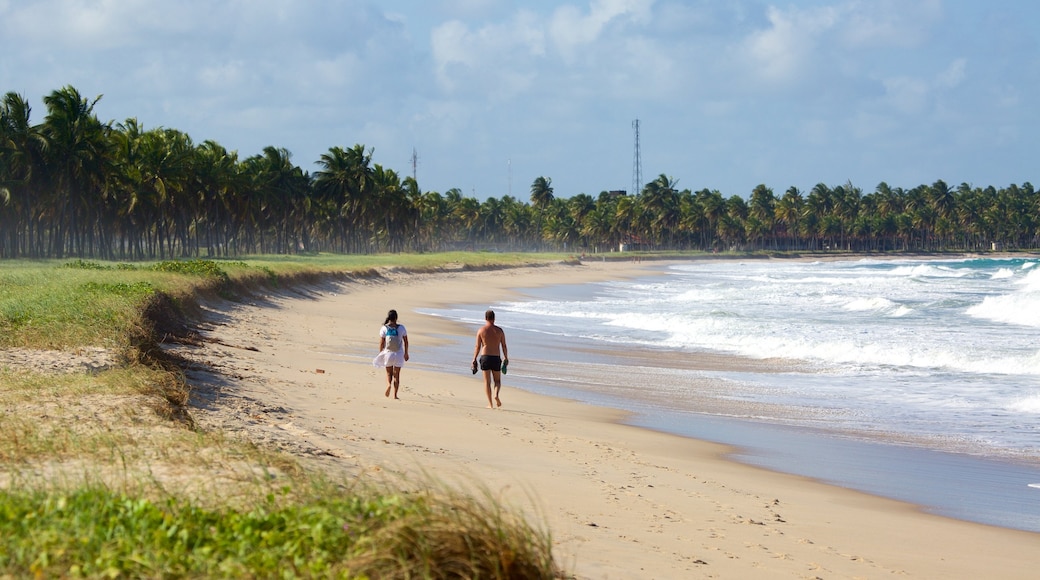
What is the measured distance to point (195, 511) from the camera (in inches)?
188

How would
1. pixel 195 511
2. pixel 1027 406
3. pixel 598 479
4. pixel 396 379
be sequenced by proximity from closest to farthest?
pixel 195 511 → pixel 598 479 → pixel 396 379 → pixel 1027 406

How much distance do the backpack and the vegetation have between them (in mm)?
5069

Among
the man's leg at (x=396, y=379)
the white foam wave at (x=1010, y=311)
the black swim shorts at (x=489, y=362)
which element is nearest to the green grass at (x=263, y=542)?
the man's leg at (x=396, y=379)

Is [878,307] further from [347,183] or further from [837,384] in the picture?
[347,183]

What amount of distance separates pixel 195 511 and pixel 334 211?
9386cm

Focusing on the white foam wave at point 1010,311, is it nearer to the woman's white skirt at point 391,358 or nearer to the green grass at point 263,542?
the woman's white skirt at point 391,358

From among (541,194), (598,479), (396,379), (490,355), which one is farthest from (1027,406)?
(541,194)

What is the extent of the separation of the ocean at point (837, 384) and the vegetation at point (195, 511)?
6171mm

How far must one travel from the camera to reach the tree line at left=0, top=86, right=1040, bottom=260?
181ft

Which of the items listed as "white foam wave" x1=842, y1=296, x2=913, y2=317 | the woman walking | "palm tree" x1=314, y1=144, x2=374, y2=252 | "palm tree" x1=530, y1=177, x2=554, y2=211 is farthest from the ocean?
"palm tree" x1=530, y1=177, x2=554, y2=211

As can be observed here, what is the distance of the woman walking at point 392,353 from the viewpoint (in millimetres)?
13797

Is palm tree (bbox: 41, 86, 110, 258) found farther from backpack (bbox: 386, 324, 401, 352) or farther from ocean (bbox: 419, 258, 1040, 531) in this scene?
backpack (bbox: 386, 324, 401, 352)

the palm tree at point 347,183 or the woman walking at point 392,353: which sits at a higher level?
the palm tree at point 347,183

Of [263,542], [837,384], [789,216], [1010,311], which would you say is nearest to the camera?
[263,542]
